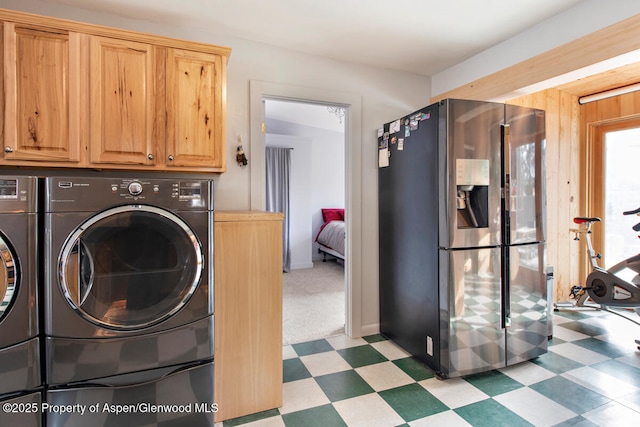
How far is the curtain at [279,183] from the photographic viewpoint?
596 cm

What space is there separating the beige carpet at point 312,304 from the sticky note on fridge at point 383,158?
162 cm

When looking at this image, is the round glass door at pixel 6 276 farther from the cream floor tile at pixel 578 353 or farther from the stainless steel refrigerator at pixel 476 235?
the cream floor tile at pixel 578 353

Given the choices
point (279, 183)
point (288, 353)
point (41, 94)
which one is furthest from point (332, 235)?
point (41, 94)

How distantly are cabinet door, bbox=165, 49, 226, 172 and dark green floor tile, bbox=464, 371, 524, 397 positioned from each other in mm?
2214

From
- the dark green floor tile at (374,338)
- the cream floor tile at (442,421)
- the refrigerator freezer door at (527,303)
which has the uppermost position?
the refrigerator freezer door at (527,303)

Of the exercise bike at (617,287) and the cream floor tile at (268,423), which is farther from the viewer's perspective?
the exercise bike at (617,287)

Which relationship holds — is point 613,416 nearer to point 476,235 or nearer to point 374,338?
point 476,235

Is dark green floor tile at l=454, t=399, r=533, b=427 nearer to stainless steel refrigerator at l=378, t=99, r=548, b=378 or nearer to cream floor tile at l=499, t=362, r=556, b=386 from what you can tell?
stainless steel refrigerator at l=378, t=99, r=548, b=378

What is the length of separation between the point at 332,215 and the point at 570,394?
16.7 feet

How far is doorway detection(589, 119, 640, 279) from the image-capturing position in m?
3.60

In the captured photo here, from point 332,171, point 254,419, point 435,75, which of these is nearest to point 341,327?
point 254,419

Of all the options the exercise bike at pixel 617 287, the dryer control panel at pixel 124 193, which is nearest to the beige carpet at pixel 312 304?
the dryer control panel at pixel 124 193

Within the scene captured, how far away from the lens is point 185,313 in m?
1.71

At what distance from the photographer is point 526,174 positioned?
2367mm
